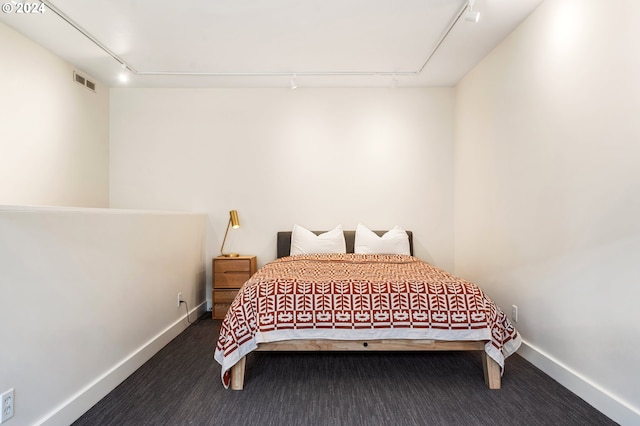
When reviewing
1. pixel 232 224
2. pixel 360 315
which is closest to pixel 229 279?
pixel 232 224

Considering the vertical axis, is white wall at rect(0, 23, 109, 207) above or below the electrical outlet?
above

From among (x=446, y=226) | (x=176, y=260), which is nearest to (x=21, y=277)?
(x=176, y=260)

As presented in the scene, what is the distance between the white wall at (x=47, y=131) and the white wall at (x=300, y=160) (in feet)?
1.58

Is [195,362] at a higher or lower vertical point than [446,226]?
lower

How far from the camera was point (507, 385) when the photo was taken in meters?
2.20

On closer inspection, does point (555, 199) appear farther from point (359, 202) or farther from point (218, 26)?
point (218, 26)

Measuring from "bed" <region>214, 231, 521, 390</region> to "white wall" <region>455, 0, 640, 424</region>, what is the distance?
44 centimetres

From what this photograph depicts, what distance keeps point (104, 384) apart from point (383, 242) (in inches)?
108

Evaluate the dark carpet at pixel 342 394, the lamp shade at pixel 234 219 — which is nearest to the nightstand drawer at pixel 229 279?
the lamp shade at pixel 234 219

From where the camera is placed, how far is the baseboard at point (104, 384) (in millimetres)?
1746

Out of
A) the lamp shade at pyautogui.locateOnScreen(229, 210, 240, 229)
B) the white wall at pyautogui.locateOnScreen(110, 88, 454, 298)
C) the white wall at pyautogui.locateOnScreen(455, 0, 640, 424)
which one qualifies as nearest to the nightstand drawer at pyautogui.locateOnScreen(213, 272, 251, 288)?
the white wall at pyautogui.locateOnScreen(110, 88, 454, 298)

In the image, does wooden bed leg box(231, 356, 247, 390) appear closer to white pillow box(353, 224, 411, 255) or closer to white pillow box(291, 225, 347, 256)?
white pillow box(291, 225, 347, 256)

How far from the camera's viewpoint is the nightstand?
12.0ft

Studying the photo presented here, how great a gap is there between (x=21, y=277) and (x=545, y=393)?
303 centimetres
